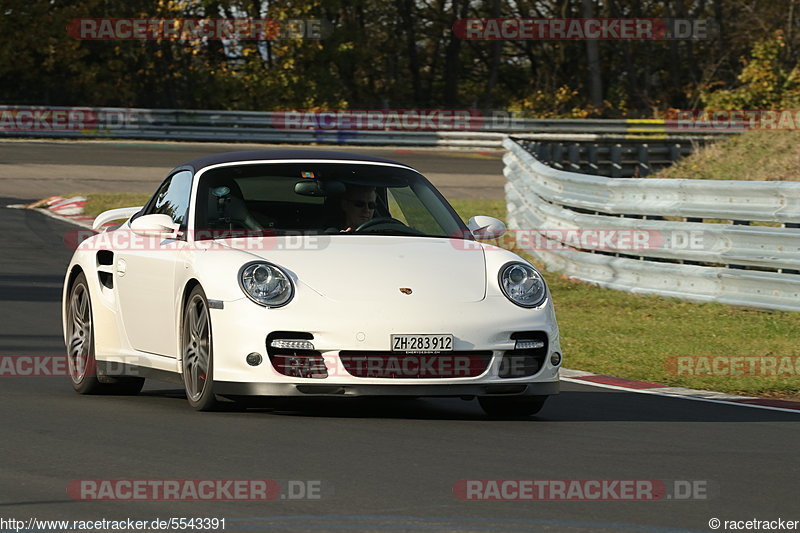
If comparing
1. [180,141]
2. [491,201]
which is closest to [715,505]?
[491,201]

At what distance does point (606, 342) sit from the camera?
1204 cm

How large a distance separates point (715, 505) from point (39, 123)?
35.5 meters

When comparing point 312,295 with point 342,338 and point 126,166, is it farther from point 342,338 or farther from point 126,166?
point 126,166

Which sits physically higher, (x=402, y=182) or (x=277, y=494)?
(x=402, y=182)

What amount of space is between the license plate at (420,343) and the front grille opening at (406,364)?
1.2 inches

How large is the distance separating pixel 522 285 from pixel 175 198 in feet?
7.45

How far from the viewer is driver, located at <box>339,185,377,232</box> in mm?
8586

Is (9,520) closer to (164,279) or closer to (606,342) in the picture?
(164,279)
